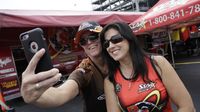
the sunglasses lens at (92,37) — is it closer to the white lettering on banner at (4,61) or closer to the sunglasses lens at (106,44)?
the sunglasses lens at (106,44)

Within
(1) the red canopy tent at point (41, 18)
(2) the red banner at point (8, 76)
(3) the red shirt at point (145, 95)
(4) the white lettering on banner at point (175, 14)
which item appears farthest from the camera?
(2) the red banner at point (8, 76)

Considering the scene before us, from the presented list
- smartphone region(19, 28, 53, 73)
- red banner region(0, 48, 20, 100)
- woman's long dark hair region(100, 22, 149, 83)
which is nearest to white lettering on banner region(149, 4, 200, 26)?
woman's long dark hair region(100, 22, 149, 83)

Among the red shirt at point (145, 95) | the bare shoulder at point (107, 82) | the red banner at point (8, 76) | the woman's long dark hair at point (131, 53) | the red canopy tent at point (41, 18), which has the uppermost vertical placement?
the red canopy tent at point (41, 18)

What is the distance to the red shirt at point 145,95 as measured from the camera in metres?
1.78

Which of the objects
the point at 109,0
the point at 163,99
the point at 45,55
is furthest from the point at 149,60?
the point at 109,0

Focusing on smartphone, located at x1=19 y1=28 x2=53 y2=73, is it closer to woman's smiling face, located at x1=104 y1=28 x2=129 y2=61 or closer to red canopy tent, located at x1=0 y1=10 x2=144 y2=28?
woman's smiling face, located at x1=104 y1=28 x2=129 y2=61

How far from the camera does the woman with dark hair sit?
1795 mm

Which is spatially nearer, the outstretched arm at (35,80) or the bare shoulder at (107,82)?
the outstretched arm at (35,80)

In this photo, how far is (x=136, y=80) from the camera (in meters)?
1.84

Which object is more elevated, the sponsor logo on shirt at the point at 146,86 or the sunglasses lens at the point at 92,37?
the sunglasses lens at the point at 92,37

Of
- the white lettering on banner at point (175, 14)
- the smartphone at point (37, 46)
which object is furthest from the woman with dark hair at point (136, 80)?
the white lettering on banner at point (175, 14)

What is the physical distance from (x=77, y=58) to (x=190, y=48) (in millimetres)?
7863

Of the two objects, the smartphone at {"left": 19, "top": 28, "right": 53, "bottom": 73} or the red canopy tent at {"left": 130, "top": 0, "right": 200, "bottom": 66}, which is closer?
the smartphone at {"left": 19, "top": 28, "right": 53, "bottom": 73}

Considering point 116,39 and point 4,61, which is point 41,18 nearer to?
point 4,61
